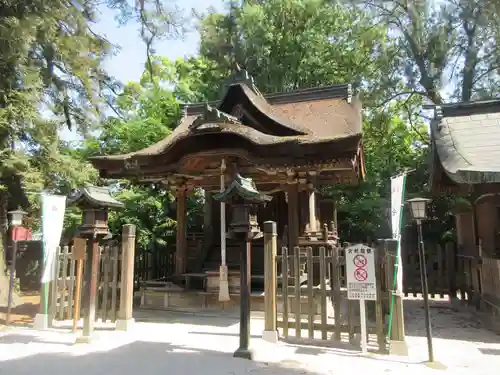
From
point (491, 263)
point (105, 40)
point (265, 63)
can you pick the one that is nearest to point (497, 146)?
point (491, 263)

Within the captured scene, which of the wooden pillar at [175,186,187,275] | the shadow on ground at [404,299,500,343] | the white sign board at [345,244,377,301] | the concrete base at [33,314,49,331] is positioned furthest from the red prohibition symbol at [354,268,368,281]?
the concrete base at [33,314,49,331]

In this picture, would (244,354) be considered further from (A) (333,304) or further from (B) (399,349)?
(B) (399,349)

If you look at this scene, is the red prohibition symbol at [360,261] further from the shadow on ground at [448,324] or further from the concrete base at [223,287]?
the concrete base at [223,287]

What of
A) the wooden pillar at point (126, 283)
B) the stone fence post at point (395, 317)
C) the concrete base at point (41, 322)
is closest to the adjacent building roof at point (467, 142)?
the stone fence post at point (395, 317)

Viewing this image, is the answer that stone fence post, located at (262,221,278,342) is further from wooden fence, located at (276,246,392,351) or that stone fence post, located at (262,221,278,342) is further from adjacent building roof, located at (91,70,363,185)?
adjacent building roof, located at (91,70,363,185)

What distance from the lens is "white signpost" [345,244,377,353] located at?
5.91 m

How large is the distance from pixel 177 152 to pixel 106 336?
456cm

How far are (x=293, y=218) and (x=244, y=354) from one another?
490cm

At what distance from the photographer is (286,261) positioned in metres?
6.71

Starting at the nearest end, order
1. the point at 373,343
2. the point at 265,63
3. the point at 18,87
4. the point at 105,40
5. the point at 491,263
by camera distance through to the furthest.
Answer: the point at 373,343 < the point at 491,263 < the point at 18,87 < the point at 105,40 < the point at 265,63

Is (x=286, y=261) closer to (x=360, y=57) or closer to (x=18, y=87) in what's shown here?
(x=18, y=87)

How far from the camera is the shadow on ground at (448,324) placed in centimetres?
746

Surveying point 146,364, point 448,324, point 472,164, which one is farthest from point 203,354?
point 472,164

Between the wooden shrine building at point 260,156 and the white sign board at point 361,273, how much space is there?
3.42 m
